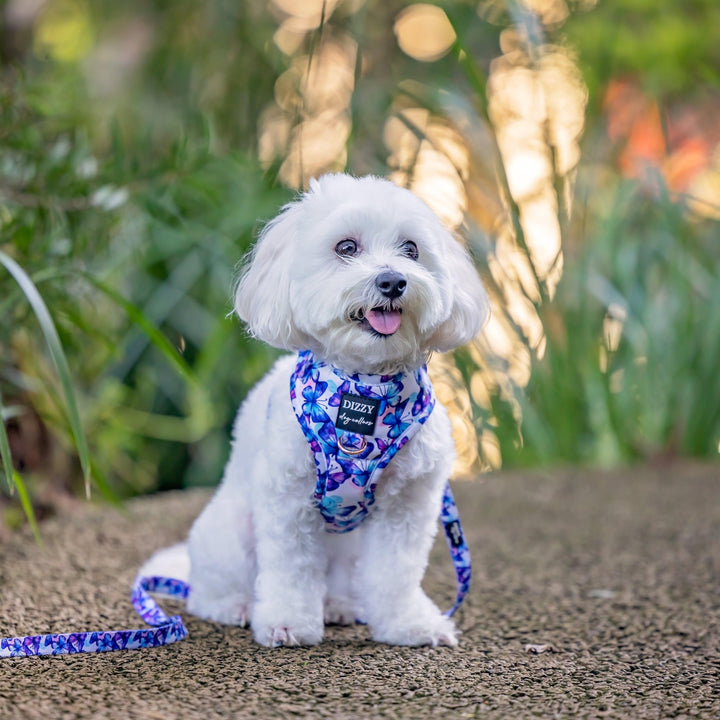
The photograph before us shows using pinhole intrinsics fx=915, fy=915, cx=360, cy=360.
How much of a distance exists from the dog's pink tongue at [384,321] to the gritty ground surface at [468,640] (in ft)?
2.20

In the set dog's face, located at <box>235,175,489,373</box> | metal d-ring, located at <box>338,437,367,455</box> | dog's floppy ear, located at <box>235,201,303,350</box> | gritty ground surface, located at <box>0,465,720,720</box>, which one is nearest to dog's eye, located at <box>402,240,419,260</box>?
dog's face, located at <box>235,175,489,373</box>

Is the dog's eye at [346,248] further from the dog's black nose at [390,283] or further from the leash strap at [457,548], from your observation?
the leash strap at [457,548]

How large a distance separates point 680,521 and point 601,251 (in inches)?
59.9

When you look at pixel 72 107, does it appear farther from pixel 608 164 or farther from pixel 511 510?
pixel 608 164

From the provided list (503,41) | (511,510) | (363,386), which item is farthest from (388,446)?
(503,41)

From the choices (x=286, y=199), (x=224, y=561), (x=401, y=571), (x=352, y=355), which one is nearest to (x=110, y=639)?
(x=224, y=561)

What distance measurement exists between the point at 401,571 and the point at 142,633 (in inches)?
22.0

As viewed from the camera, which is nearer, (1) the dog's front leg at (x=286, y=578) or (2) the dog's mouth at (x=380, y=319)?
(2) the dog's mouth at (x=380, y=319)

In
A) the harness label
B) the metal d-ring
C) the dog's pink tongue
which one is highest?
the dog's pink tongue

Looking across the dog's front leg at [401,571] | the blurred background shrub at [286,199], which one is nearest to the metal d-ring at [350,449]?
the dog's front leg at [401,571]

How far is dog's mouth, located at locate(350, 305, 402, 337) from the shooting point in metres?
1.81

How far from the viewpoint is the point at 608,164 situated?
489 cm

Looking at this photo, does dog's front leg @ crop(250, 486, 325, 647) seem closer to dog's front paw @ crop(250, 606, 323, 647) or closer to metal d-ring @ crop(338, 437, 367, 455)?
dog's front paw @ crop(250, 606, 323, 647)

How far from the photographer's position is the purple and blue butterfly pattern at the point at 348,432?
1911 mm
